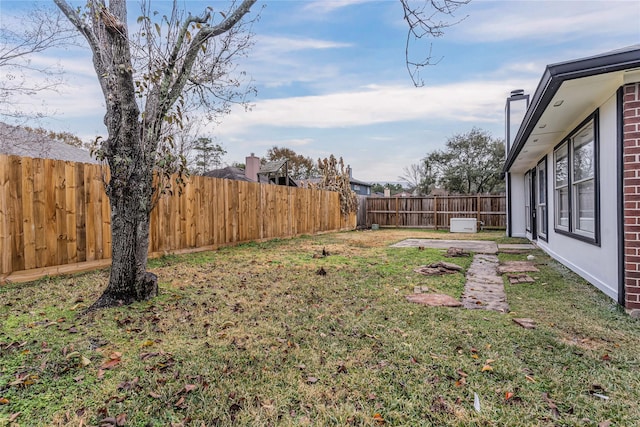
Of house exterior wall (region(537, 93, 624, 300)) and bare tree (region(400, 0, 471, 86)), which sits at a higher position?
bare tree (region(400, 0, 471, 86))

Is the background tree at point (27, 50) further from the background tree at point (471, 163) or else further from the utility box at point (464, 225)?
the background tree at point (471, 163)

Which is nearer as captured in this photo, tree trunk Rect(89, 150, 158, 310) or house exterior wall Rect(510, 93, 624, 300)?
tree trunk Rect(89, 150, 158, 310)

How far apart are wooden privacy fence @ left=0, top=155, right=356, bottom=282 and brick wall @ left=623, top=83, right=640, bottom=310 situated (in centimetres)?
524

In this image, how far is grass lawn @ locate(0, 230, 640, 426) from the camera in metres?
1.65

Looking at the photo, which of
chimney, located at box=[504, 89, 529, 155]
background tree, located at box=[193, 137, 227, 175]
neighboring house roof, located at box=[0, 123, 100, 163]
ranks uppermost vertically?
background tree, located at box=[193, 137, 227, 175]

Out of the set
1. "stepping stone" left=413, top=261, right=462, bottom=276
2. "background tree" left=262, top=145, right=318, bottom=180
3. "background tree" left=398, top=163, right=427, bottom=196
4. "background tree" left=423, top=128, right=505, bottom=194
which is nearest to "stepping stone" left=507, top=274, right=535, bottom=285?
"stepping stone" left=413, top=261, right=462, bottom=276

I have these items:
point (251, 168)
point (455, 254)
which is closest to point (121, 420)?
point (455, 254)

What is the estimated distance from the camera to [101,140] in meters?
3.39

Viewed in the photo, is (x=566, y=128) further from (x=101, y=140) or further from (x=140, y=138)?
(x=101, y=140)

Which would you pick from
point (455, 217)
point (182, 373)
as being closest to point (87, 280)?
point (182, 373)

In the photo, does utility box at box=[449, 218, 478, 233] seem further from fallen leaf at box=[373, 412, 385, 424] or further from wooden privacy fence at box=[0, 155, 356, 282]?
fallen leaf at box=[373, 412, 385, 424]

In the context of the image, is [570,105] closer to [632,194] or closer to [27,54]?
[632,194]

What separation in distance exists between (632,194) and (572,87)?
3.97 ft

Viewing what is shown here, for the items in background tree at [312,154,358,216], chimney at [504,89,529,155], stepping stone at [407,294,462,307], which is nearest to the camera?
stepping stone at [407,294,462,307]
